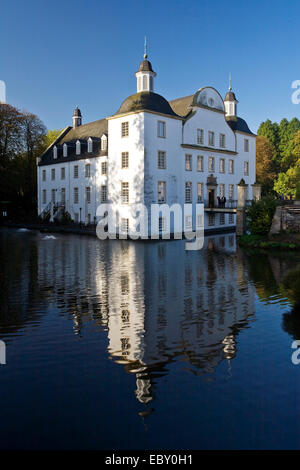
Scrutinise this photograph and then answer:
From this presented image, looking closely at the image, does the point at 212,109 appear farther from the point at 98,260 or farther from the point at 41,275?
the point at 41,275

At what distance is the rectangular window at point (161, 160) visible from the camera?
36509 mm

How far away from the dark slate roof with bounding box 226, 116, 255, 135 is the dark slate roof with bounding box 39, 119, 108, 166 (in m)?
14.9

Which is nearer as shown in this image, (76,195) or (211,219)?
(211,219)

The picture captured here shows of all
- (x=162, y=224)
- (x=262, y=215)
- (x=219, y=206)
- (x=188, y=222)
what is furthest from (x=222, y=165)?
(x=262, y=215)

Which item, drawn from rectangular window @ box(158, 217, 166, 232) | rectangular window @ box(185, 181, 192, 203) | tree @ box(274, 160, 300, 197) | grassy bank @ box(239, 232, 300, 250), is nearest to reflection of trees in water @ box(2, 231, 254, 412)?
grassy bank @ box(239, 232, 300, 250)

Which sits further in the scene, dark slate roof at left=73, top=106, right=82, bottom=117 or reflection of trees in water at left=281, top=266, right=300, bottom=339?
dark slate roof at left=73, top=106, right=82, bottom=117

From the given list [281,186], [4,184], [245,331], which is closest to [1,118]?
[4,184]

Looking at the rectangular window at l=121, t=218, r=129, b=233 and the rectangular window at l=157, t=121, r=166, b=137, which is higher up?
the rectangular window at l=157, t=121, r=166, b=137

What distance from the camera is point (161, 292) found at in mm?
13312

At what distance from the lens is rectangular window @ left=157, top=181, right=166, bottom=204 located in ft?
120

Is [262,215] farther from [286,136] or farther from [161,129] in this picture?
[286,136]

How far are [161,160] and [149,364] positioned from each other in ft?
101

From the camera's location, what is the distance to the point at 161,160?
36781 millimetres

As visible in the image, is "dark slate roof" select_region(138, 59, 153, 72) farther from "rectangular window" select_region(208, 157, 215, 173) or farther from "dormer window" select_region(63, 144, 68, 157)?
"dormer window" select_region(63, 144, 68, 157)
